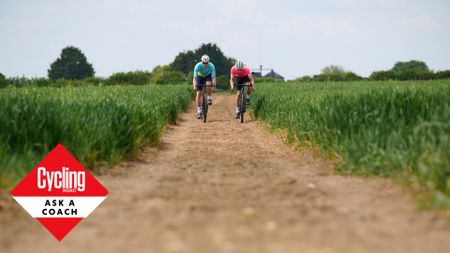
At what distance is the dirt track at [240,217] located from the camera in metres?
3.71

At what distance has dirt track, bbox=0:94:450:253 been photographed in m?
3.71

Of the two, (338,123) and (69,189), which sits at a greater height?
(338,123)

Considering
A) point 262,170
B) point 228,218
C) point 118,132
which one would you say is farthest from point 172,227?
point 118,132

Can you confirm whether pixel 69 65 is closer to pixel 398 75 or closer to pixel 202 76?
pixel 398 75

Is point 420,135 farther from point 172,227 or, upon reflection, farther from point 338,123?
point 172,227

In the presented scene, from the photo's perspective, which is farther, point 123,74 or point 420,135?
point 123,74

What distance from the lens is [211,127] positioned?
520 inches

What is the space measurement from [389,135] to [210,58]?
8605 cm

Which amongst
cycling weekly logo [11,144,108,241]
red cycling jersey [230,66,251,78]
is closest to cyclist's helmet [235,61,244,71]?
red cycling jersey [230,66,251,78]

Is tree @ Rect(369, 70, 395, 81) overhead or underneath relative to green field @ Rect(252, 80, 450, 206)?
overhead

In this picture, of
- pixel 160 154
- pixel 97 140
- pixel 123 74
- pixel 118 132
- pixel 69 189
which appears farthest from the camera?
pixel 123 74

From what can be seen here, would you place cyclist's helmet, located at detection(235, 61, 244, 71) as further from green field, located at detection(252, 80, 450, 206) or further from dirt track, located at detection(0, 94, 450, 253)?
dirt track, located at detection(0, 94, 450, 253)

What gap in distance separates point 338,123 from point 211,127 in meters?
6.10

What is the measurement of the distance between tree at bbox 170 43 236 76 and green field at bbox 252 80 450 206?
266ft
